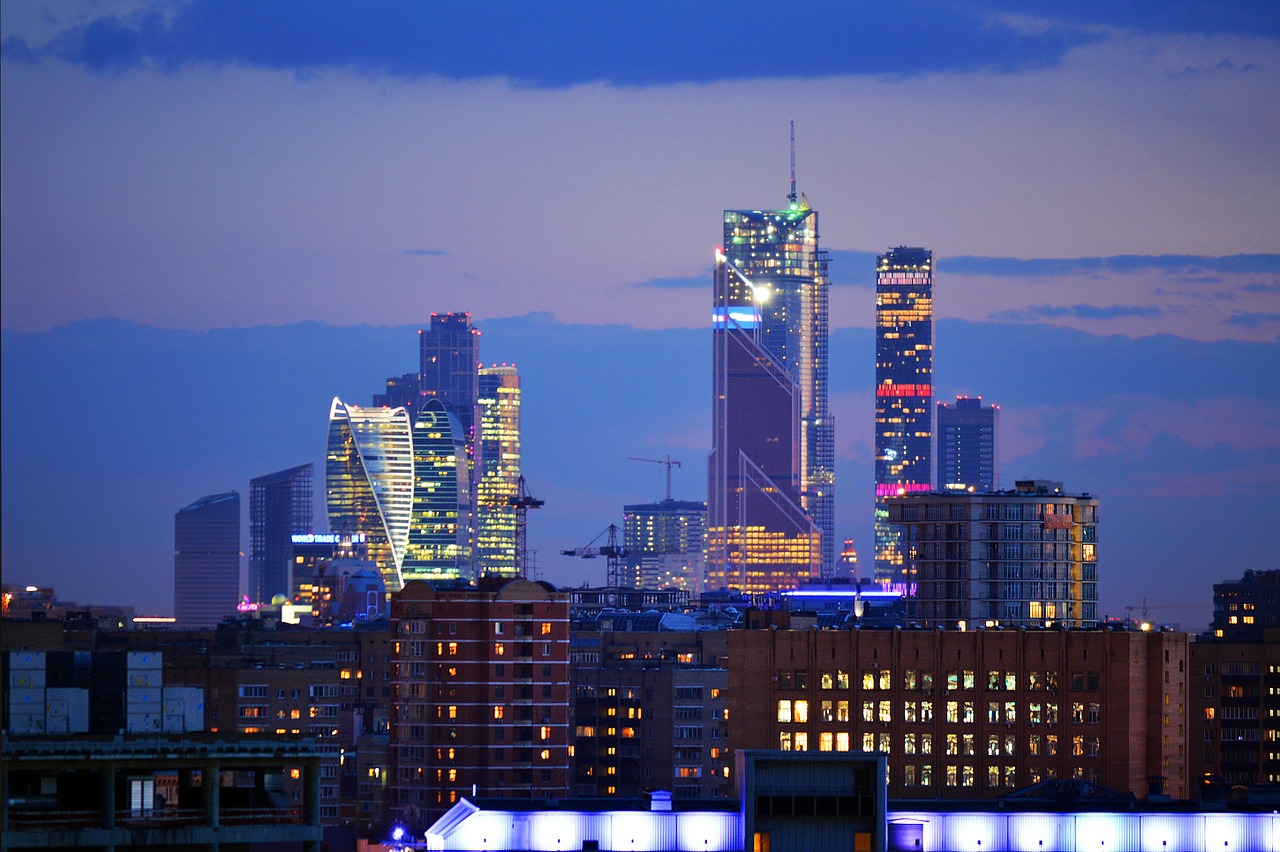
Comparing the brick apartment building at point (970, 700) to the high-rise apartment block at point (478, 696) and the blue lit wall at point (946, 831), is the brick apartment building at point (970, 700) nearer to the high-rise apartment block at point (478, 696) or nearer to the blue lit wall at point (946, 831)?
the high-rise apartment block at point (478, 696)

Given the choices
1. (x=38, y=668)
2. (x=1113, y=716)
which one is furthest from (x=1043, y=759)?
(x=38, y=668)

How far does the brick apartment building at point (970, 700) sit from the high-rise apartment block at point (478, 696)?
14.2 m

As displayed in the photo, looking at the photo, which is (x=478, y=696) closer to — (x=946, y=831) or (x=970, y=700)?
(x=970, y=700)

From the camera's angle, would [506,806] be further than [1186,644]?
No

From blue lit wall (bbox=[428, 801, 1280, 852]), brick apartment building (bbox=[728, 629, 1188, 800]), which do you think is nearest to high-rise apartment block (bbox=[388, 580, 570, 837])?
brick apartment building (bbox=[728, 629, 1188, 800])

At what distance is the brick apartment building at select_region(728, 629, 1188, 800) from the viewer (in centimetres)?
16288

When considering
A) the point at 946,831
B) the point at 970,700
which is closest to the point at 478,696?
the point at 970,700

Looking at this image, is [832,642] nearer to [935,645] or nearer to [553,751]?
[935,645]

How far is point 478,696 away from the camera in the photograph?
560 ft

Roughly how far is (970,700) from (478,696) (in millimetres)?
32781

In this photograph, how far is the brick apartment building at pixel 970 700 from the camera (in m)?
163

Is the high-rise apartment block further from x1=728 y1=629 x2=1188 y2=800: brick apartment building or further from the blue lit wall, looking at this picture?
the blue lit wall

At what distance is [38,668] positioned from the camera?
8231 centimetres

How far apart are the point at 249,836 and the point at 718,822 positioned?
2009 cm
